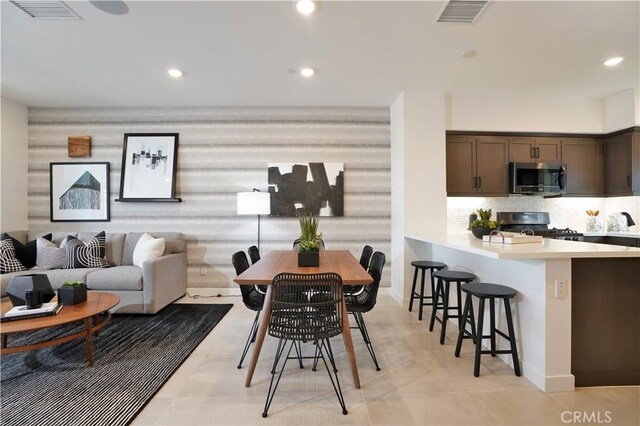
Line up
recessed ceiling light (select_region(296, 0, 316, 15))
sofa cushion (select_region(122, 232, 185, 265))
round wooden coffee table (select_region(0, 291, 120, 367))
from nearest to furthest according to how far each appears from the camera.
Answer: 1. round wooden coffee table (select_region(0, 291, 120, 367))
2. recessed ceiling light (select_region(296, 0, 316, 15))
3. sofa cushion (select_region(122, 232, 185, 265))

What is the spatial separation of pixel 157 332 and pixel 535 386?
10.8 ft

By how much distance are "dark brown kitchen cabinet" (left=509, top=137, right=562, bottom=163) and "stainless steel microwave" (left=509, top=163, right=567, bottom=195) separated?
157 millimetres

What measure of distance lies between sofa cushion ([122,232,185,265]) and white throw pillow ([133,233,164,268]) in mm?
218

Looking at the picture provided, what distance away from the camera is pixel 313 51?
9.73 ft

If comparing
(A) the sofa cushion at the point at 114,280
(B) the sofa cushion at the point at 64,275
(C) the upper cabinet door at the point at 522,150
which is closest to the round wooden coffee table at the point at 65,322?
(A) the sofa cushion at the point at 114,280

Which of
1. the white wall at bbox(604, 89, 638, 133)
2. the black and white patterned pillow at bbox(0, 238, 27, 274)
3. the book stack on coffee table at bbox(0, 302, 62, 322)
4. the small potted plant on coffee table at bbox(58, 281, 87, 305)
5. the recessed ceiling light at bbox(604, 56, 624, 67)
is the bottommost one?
the book stack on coffee table at bbox(0, 302, 62, 322)

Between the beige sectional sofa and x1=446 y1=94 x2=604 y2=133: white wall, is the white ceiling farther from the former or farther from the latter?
the beige sectional sofa

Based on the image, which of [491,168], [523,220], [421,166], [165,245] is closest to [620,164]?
[523,220]

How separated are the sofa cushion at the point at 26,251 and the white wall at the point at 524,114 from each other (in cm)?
583

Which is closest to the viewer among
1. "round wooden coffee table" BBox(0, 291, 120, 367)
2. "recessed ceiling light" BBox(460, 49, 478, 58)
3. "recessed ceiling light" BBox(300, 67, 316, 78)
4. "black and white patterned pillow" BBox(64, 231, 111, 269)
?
"round wooden coffee table" BBox(0, 291, 120, 367)

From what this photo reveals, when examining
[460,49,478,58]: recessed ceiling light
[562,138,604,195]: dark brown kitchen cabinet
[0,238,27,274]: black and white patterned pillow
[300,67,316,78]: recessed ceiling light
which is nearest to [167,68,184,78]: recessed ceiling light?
[300,67,316,78]: recessed ceiling light

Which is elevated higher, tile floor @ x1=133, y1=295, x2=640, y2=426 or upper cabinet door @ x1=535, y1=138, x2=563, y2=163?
upper cabinet door @ x1=535, y1=138, x2=563, y2=163

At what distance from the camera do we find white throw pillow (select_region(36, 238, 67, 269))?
3664 mm

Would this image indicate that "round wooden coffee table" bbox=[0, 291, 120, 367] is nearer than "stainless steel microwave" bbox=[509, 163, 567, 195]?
Yes
